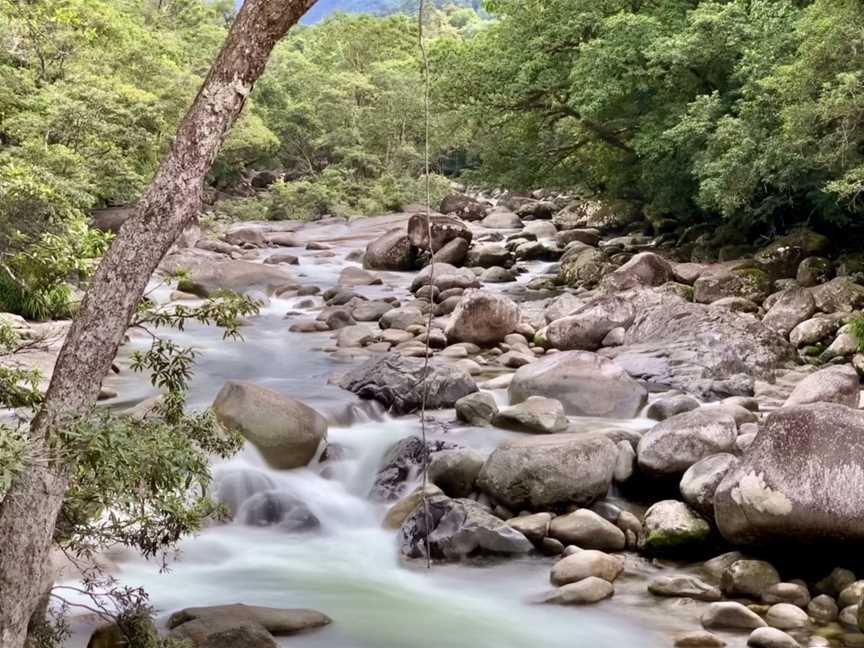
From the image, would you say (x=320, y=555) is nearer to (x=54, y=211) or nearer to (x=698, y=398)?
(x=54, y=211)

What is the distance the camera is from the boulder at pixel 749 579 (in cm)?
695

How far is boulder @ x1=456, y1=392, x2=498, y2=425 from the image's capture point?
35.1 feet

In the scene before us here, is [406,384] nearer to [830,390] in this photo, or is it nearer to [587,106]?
[830,390]

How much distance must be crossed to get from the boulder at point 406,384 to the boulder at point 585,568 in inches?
162

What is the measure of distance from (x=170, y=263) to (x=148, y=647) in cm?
1766

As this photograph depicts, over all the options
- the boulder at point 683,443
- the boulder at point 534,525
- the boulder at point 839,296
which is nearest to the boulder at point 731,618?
the boulder at point 534,525

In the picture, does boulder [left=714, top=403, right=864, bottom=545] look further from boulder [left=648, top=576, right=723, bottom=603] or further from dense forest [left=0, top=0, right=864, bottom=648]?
boulder [left=648, top=576, right=723, bottom=603]

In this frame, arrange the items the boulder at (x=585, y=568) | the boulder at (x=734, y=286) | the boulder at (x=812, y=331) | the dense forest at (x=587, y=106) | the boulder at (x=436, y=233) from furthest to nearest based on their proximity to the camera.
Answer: the boulder at (x=436, y=233) < the boulder at (x=734, y=286) < the boulder at (x=812, y=331) < the dense forest at (x=587, y=106) < the boulder at (x=585, y=568)

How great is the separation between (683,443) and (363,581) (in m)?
3.41

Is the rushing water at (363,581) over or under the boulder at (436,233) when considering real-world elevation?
under

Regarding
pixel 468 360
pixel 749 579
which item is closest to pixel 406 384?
pixel 468 360

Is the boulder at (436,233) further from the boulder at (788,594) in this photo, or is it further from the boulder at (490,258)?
the boulder at (788,594)

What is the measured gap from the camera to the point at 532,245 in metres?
25.4

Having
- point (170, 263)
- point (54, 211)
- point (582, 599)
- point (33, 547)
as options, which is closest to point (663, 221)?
point (170, 263)
